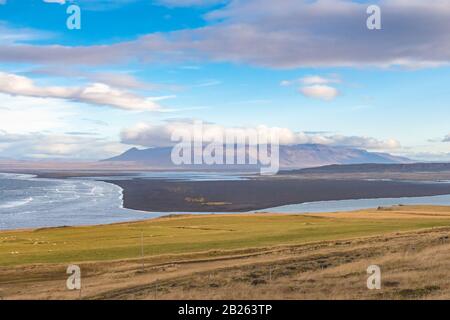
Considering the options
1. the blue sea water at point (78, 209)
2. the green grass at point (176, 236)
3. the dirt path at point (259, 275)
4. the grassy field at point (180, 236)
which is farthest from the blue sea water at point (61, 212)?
the dirt path at point (259, 275)

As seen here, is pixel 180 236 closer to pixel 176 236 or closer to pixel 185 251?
pixel 176 236

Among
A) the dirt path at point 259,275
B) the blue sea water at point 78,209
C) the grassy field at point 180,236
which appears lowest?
the blue sea water at point 78,209

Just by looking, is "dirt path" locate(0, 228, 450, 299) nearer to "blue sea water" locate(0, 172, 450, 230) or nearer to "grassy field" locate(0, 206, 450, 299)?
"grassy field" locate(0, 206, 450, 299)

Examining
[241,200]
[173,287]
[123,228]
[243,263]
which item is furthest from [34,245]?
[241,200]

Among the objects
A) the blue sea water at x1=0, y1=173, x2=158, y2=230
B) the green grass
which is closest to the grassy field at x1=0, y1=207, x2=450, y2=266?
the green grass

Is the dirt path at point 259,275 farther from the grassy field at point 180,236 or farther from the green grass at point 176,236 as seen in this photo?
the green grass at point 176,236

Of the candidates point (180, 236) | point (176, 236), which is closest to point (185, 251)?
point (180, 236)
